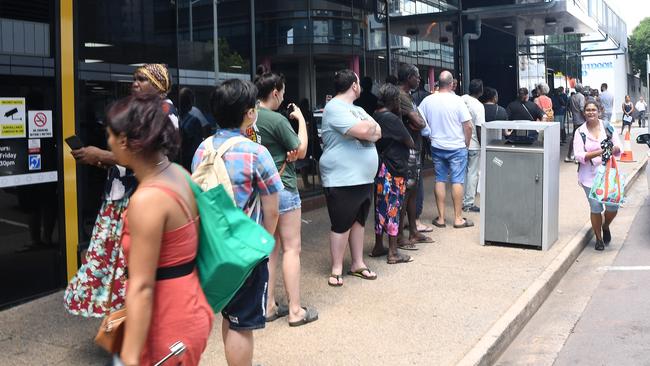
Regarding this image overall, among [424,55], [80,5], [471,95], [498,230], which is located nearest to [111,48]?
[80,5]

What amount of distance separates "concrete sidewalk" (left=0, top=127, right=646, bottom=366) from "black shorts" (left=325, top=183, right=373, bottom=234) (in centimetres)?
59

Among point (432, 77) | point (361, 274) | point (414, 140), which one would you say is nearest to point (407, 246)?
point (414, 140)

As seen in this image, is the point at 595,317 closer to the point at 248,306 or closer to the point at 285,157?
the point at 285,157

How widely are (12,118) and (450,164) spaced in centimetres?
514

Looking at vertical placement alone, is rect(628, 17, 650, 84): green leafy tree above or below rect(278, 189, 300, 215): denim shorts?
above

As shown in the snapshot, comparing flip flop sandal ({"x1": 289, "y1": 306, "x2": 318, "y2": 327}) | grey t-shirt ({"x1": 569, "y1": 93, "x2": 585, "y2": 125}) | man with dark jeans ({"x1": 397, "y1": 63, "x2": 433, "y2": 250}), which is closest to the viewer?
flip flop sandal ({"x1": 289, "y1": 306, "x2": 318, "y2": 327})

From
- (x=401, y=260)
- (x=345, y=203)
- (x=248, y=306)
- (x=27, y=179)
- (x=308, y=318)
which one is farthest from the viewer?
(x=401, y=260)

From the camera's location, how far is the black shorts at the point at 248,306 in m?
3.52

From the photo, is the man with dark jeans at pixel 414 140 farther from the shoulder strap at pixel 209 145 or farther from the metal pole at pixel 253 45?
the shoulder strap at pixel 209 145

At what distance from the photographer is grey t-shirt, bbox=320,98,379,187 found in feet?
19.5

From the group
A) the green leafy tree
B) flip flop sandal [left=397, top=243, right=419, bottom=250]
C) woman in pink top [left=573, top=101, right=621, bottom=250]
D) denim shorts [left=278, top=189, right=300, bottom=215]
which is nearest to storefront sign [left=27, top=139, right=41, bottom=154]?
denim shorts [left=278, top=189, right=300, bottom=215]

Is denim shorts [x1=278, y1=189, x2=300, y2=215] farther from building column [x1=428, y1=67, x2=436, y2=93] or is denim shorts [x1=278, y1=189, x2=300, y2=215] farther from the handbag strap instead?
building column [x1=428, y1=67, x2=436, y2=93]

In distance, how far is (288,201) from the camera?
4.97 meters

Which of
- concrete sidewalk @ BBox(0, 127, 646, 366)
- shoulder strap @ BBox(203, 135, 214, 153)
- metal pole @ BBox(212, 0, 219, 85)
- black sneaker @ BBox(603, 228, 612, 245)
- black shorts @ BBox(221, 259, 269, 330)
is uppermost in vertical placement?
metal pole @ BBox(212, 0, 219, 85)
